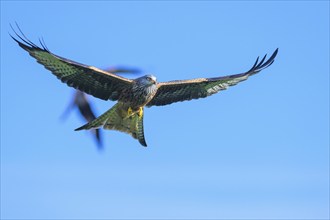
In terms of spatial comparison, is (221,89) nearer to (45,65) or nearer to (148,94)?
(148,94)

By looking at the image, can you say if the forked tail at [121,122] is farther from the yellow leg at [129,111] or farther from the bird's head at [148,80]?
the bird's head at [148,80]

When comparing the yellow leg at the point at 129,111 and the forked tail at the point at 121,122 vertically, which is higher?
the yellow leg at the point at 129,111

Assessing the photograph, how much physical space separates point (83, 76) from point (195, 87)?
9.54 feet

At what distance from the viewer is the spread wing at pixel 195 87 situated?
83.3ft

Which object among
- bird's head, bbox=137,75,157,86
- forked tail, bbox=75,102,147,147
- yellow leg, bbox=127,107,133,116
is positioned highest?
bird's head, bbox=137,75,157,86

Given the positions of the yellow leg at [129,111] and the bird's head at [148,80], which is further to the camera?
the yellow leg at [129,111]

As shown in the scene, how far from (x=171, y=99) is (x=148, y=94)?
1412 mm

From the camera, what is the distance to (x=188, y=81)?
A: 25438mm

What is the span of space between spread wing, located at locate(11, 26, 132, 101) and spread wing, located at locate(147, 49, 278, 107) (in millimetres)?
1090

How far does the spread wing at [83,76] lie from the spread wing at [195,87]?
1.09 meters

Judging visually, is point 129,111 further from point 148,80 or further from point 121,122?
point 148,80

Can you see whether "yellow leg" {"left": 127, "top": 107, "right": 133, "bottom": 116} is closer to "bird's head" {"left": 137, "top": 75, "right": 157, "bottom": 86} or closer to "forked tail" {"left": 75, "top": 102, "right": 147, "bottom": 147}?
"forked tail" {"left": 75, "top": 102, "right": 147, "bottom": 147}

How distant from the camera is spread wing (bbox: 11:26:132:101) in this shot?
23.6 metres

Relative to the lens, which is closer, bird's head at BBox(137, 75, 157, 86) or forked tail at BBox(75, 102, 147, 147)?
bird's head at BBox(137, 75, 157, 86)
